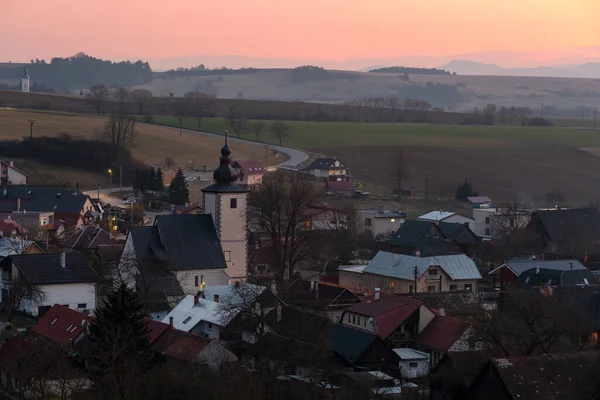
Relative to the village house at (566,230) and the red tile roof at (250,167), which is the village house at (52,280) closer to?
the village house at (566,230)

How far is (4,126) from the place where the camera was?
10238 centimetres

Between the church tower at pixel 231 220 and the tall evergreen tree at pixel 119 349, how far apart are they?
50.4 feet

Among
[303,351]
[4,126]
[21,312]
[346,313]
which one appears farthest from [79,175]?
[303,351]

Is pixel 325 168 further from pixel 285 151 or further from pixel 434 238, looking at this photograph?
pixel 434 238

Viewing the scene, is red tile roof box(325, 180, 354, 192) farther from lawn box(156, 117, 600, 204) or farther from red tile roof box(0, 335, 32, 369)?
red tile roof box(0, 335, 32, 369)

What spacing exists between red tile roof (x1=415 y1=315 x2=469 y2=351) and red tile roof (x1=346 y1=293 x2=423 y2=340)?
703mm

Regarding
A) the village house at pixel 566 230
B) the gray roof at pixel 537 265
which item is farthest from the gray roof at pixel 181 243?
the village house at pixel 566 230

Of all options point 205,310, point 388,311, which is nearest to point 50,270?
point 205,310

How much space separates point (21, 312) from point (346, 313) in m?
11.3

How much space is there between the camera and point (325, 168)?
92938 mm

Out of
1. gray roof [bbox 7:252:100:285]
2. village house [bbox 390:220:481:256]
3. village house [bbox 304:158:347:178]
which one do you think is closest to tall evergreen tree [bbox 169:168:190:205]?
village house [bbox 304:158:347:178]

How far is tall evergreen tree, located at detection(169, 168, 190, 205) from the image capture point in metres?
75.4

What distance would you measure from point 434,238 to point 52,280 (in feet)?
72.6

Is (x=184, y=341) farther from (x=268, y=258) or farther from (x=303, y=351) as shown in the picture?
(x=268, y=258)
